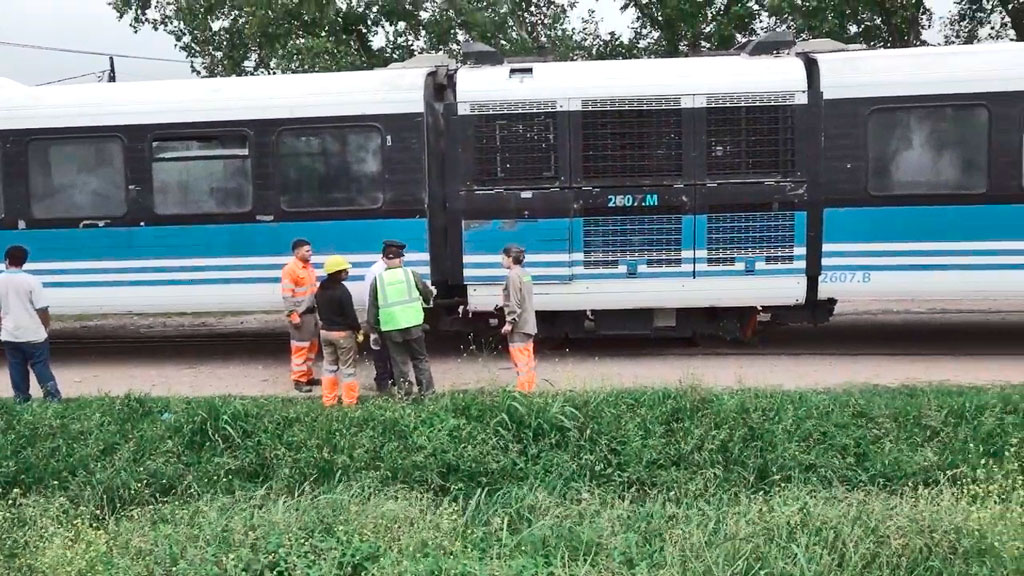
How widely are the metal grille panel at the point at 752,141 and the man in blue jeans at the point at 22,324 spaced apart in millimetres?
6453

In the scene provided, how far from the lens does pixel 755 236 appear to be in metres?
9.91

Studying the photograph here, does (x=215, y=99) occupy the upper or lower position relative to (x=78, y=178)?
upper

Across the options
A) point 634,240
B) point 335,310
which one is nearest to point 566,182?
point 634,240

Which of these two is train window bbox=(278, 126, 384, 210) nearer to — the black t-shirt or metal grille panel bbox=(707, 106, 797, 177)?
the black t-shirt

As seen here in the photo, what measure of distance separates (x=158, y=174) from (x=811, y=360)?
7193mm

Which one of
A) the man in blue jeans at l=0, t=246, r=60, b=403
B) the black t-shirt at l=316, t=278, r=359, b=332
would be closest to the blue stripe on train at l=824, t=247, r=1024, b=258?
the black t-shirt at l=316, t=278, r=359, b=332

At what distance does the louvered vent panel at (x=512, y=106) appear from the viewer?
32.6 ft

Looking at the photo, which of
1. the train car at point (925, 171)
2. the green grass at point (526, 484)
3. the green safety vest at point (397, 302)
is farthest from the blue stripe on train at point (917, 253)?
the green safety vest at point (397, 302)

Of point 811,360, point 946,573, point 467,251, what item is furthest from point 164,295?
point 946,573

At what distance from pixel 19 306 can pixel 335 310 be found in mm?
2625

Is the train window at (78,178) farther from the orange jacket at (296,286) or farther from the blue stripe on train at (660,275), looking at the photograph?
the blue stripe on train at (660,275)

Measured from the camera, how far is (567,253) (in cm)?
1000

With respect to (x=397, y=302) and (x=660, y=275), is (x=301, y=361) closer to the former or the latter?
(x=397, y=302)

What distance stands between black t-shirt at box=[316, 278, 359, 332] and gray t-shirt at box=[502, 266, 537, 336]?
1.35m
